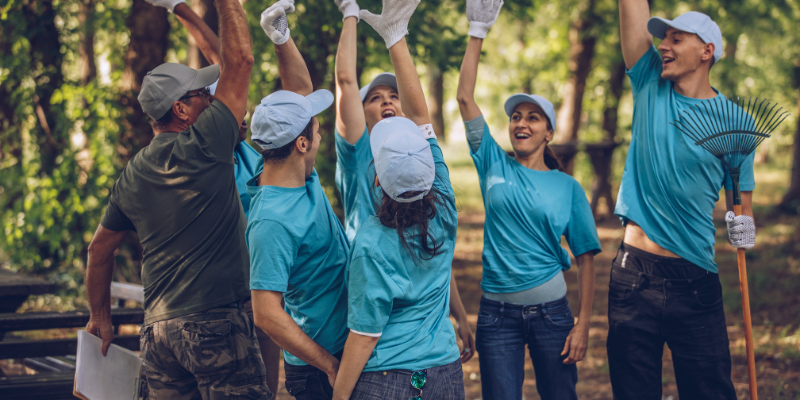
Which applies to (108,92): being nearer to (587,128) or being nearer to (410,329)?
(410,329)

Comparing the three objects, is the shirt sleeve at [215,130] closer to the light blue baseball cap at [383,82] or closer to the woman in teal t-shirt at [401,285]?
the woman in teal t-shirt at [401,285]

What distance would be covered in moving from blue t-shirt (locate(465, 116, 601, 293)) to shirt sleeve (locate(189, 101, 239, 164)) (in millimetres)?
1152

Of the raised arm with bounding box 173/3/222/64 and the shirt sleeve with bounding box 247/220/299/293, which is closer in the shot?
the shirt sleeve with bounding box 247/220/299/293

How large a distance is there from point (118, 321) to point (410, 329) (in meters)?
2.53

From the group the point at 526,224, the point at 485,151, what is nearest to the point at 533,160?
the point at 485,151

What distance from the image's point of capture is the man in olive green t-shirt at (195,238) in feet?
8.17

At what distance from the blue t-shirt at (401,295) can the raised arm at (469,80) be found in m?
0.90

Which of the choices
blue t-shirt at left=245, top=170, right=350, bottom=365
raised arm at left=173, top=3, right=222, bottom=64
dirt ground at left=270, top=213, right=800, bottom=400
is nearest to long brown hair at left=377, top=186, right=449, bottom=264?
blue t-shirt at left=245, top=170, right=350, bottom=365

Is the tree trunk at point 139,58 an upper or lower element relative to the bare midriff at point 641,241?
upper

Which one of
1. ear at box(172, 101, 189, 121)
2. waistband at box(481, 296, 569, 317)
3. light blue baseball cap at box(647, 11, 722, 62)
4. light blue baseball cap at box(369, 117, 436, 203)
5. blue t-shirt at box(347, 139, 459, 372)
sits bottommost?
waistband at box(481, 296, 569, 317)

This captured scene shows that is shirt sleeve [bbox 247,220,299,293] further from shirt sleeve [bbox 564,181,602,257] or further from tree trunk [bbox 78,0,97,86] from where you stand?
tree trunk [bbox 78,0,97,86]

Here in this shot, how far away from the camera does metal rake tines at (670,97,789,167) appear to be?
2.82 m

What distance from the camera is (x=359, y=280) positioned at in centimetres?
200

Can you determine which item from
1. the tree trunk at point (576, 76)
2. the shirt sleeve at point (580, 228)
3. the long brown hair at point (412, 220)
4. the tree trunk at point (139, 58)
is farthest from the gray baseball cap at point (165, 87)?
the tree trunk at point (576, 76)
